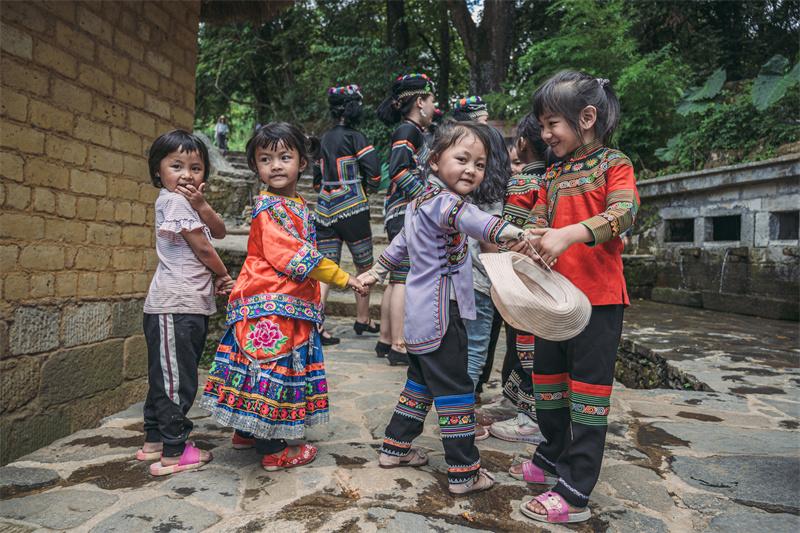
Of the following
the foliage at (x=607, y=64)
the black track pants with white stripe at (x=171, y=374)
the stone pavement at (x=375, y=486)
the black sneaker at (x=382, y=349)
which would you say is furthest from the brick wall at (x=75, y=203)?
the foliage at (x=607, y=64)

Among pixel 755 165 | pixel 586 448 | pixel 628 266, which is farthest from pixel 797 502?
pixel 628 266

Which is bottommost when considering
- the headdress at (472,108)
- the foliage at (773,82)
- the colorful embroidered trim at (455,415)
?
the colorful embroidered trim at (455,415)

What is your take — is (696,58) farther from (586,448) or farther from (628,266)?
(586,448)

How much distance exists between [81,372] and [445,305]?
7.84ft

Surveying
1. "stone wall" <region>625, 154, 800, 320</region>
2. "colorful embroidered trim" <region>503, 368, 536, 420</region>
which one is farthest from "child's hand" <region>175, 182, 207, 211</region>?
"stone wall" <region>625, 154, 800, 320</region>

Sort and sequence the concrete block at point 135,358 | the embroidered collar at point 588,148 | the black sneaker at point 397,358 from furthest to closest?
the black sneaker at point 397,358, the concrete block at point 135,358, the embroidered collar at point 588,148

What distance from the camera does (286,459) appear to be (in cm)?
259

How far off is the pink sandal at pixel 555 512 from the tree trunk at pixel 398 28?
15.7 metres

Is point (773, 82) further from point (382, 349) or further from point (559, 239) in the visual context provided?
point (559, 239)

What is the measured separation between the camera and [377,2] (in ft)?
58.8

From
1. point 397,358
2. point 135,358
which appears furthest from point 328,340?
point 135,358

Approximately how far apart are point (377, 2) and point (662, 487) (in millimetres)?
18263

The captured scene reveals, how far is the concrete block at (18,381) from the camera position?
2832 mm

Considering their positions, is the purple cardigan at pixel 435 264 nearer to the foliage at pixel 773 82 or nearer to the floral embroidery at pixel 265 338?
the floral embroidery at pixel 265 338
